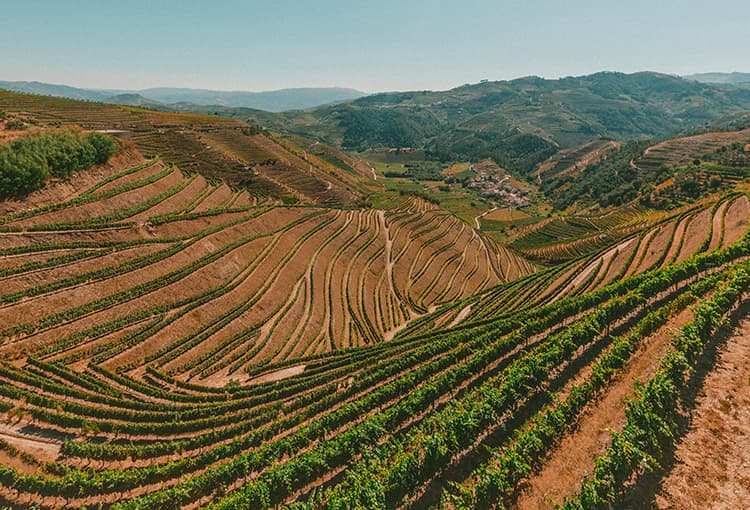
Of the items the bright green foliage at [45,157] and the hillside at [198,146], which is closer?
the bright green foliage at [45,157]

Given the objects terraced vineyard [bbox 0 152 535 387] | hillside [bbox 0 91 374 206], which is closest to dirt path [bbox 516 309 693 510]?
terraced vineyard [bbox 0 152 535 387]

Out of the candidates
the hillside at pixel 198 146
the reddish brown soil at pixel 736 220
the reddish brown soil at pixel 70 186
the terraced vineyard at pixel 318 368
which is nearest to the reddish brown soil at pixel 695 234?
the terraced vineyard at pixel 318 368

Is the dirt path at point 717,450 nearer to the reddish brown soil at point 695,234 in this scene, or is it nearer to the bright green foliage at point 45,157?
the reddish brown soil at point 695,234

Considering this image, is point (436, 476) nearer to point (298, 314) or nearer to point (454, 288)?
point (298, 314)

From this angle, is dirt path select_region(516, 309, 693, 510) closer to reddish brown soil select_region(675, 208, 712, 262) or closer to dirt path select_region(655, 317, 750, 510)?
dirt path select_region(655, 317, 750, 510)

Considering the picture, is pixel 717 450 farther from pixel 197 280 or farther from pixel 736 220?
pixel 197 280

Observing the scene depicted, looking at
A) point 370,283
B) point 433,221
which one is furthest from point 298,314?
point 433,221
